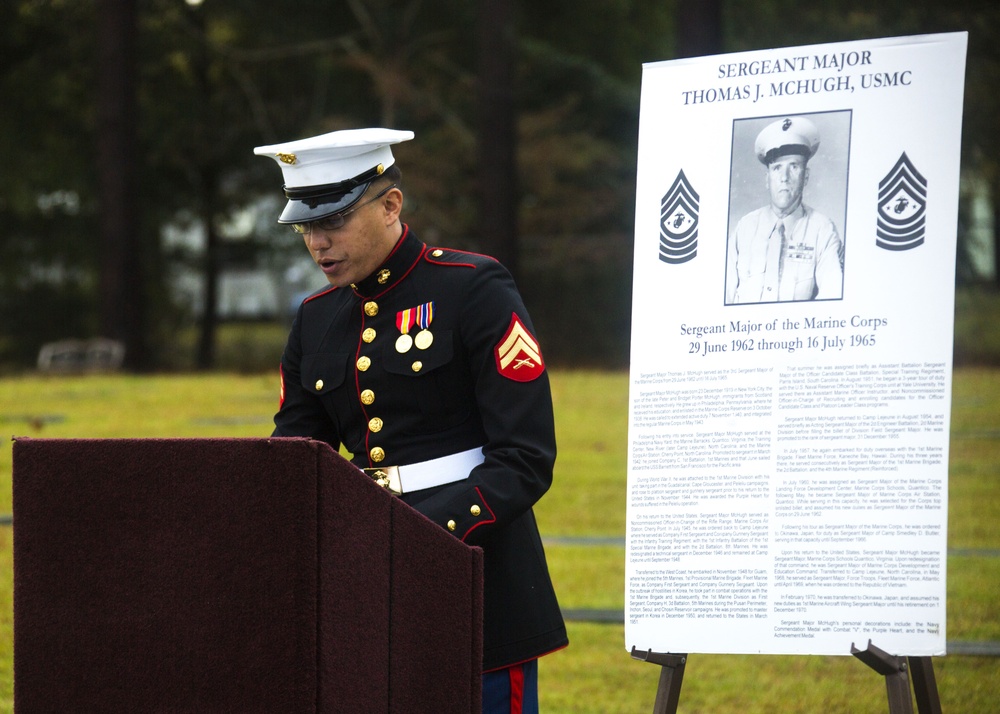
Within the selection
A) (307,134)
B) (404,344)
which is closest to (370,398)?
(404,344)

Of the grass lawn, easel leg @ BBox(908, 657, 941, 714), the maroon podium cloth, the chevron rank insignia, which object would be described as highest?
the chevron rank insignia

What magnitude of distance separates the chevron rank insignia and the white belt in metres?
0.21

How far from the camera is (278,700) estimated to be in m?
2.13

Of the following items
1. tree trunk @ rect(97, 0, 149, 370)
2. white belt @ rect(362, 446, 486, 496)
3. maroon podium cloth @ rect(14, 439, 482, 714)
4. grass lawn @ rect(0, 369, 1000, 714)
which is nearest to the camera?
maroon podium cloth @ rect(14, 439, 482, 714)

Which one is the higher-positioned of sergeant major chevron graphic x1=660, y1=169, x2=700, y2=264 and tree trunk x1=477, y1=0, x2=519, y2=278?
tree trunk x1=477, y1=0, x2=519, y2=278

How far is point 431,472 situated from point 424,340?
0.29 meters

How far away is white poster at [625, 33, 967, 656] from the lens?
2.98 m

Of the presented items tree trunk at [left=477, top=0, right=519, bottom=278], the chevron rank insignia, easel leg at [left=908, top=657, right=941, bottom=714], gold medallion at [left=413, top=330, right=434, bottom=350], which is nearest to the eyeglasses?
gold medallion at [left=413, top=330, right=434, bottom=350]

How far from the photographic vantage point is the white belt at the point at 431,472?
3035mm

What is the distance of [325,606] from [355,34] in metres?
23.2

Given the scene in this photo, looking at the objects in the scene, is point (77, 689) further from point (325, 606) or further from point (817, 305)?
point (817, 305)

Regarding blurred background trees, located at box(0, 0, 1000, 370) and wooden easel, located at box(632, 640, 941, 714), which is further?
blurred background trees, located at box(0, 0, 1000, 370)

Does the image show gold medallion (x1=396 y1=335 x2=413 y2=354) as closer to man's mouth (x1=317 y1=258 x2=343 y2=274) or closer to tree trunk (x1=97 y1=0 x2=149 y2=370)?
man's mouth (x1=317 y1=258 x2=343 y2=274)

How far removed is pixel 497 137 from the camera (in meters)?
18.0
